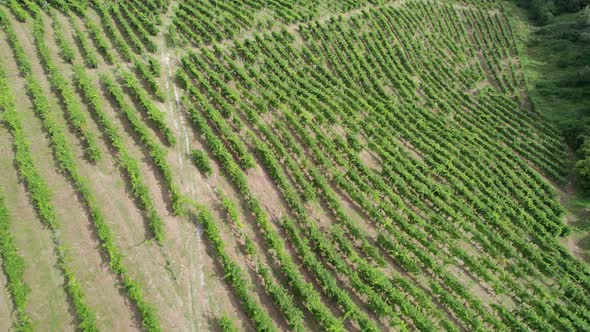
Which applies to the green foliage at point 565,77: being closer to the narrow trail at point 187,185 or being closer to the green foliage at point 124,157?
the narrow trail at point 187,185

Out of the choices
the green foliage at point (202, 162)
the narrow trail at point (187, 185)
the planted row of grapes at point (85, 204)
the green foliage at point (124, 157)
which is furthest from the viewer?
the green foliage at point (202, 162)

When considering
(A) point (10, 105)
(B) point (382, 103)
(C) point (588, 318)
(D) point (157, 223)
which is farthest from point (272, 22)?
(C) point (588, 318)

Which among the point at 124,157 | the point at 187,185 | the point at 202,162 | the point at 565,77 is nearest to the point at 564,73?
Result: the point at 565,77

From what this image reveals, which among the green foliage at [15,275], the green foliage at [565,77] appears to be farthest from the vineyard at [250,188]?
the green foliage at [565,77]

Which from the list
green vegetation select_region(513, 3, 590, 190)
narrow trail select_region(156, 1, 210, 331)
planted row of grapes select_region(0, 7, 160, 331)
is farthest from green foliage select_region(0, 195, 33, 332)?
green vegetation select_region(513, 3, 590, 190)

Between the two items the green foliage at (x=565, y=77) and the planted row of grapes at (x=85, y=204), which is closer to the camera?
the planted row of grapes at (x=85, y=204)

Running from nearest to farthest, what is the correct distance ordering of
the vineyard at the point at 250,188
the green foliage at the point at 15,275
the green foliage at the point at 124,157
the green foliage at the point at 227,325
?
the green foliage at the point at 15,275 → the green foliage at the point at 227,325 → the vineyard at the point at 250,188 → the green foliage at the point at 124,157

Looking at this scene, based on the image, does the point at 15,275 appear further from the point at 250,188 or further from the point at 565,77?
the point at 565,77

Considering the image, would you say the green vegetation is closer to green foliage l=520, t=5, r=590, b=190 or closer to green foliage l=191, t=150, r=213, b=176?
green foliage l=520, t=5, r=590, b=190
